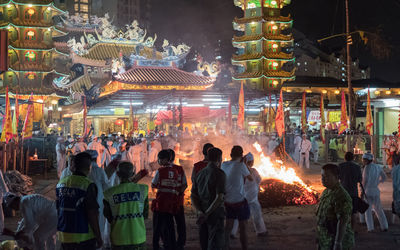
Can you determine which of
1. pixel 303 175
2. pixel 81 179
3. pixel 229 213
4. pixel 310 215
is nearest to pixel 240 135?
pixel 303 175

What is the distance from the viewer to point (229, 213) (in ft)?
20.7

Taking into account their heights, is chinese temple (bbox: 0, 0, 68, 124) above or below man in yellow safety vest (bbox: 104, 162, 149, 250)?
above

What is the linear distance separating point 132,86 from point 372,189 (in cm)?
2267

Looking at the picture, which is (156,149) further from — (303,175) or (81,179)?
(81,179)

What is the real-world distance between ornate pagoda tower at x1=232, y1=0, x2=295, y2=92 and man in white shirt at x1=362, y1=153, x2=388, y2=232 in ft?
101

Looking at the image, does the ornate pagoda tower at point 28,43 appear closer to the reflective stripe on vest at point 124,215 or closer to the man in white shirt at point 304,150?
the man in white shirt at point 304,150

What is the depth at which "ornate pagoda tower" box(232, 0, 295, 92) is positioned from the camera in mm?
39000

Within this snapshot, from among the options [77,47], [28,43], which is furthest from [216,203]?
[77,47]

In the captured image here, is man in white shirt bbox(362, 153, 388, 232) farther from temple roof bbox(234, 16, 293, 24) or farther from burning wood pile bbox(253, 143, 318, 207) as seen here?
temple roof bbox(234, 16, 293, 24)

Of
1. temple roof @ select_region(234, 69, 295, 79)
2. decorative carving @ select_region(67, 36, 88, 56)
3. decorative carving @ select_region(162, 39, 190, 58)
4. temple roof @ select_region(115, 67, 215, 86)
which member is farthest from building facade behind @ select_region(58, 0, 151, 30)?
temple roof @ select_region(115, 67, 215, 86)

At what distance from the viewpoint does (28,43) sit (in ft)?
106

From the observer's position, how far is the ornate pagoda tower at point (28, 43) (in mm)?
31853

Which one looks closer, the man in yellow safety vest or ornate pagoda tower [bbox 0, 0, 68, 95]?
the man in yellow safety vest

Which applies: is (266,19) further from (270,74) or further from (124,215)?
(124,215)
